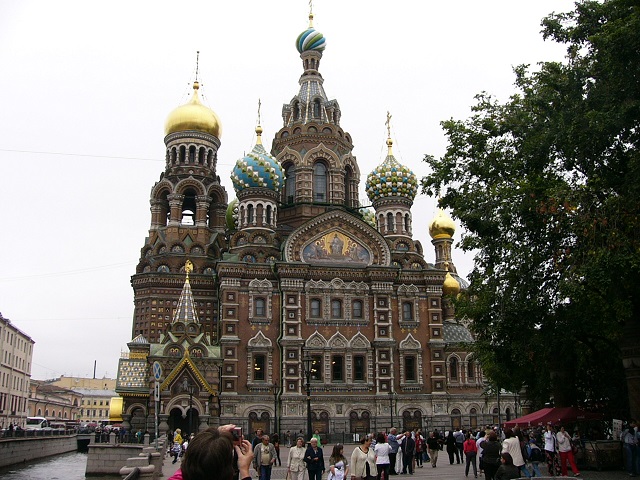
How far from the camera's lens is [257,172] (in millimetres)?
44375

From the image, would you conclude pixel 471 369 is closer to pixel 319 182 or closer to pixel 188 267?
pixel 319 182

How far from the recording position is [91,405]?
11400cm

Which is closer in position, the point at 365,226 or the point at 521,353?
the point at 521,353

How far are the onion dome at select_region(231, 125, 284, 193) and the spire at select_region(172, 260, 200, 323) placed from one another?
21.9 ft

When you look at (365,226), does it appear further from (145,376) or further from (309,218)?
(145,376)

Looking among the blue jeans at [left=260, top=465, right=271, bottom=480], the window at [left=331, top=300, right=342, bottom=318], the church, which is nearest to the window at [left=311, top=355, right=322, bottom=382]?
the church

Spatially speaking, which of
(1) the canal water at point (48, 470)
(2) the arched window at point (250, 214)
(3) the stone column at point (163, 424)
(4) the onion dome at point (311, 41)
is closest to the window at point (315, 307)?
(2) the arched window at point (250, 214)

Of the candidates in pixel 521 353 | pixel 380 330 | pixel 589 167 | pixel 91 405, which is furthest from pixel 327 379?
pixel 91 405

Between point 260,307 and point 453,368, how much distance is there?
13.3 metres

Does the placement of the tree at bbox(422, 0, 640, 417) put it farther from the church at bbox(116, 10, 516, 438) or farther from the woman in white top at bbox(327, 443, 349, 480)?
the church at bbox(116, 10, 516, 438)

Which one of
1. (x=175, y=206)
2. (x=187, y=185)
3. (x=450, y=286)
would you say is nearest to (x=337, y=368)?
(x=450, y=286)

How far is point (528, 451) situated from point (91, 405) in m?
107

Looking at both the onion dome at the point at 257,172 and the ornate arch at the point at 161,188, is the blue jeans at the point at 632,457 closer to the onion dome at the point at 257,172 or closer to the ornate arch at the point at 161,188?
the onion dome at the point at 257,172

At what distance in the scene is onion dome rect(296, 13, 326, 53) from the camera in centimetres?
5272
